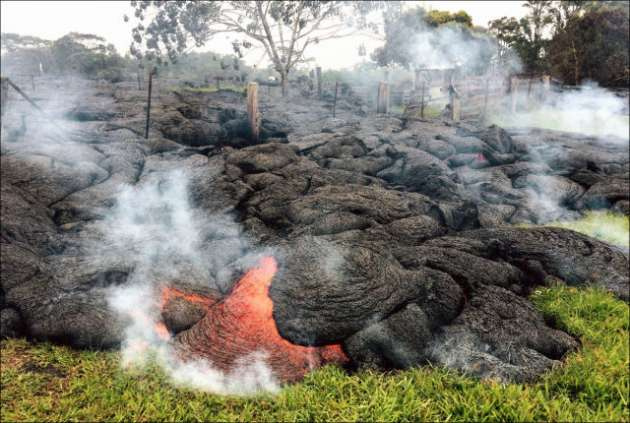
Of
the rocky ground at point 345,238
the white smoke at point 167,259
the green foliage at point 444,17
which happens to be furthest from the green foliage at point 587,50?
the white smoke at point 167,259

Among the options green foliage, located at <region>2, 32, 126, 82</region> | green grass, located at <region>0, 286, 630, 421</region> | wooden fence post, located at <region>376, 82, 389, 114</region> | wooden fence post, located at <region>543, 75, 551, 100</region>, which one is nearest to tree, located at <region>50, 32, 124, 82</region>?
green foliage, located at <region>2, 32, 126, 82</region>

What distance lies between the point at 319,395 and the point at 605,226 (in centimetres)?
835

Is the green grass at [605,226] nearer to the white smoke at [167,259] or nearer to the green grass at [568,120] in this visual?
the white smoke at [167,259]

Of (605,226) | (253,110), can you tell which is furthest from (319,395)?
(253,110)

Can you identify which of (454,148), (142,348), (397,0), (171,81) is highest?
(397,0)

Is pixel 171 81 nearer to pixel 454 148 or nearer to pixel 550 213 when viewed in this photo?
pixel 454 148

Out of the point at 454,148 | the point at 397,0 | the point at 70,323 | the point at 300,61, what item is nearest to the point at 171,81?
the point at 300,61

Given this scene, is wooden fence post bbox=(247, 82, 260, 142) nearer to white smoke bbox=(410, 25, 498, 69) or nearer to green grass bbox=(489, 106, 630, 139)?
green grass bbox=(489, 106, 630, 139)

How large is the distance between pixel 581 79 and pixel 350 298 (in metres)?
24.4

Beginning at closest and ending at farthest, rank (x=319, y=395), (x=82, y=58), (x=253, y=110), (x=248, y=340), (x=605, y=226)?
(x=319, y=395) → (x=248, y=340) → (x=605, y=226) → (x=253, y=110) → (x=82, y=58)

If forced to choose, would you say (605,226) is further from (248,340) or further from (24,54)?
(24,54)

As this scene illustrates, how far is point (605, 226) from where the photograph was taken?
33.1 feet

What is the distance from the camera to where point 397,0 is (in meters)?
27.9

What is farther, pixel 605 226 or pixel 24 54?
pixel 24 54
